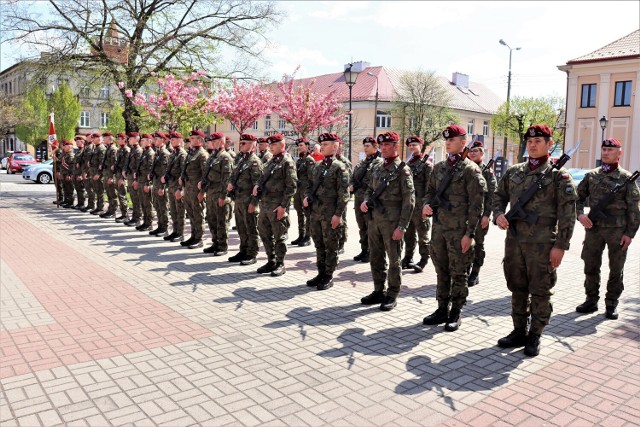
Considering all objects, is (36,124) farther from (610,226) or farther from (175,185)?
(610,226)

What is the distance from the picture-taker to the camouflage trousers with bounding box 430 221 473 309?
5836 mm

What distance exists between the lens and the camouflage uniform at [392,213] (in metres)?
6.40

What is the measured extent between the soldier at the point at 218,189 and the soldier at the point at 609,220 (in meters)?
6.04

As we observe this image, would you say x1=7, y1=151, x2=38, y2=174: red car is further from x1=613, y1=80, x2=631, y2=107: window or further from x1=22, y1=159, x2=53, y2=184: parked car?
x1=613, y1=80, x2=631, y2=107: window

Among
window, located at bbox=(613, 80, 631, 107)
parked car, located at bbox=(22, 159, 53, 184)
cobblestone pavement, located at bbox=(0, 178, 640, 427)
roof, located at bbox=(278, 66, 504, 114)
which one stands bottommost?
cobblestone pavement, located at bbox=(0, 178, 640, 427)

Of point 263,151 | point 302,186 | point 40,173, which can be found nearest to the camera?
point 302,186

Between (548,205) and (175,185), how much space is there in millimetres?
8100

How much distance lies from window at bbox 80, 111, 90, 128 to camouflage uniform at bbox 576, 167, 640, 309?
237ft

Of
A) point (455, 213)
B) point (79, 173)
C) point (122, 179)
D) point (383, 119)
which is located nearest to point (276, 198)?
point (455, 213)

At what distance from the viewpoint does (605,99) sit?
40.3m

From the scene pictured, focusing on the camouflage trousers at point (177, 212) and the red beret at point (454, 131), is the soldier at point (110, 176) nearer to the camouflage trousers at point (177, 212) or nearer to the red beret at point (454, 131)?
the camouflage trousers at point (177, 212)

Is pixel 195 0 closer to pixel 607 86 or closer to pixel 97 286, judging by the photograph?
pixel 97 286

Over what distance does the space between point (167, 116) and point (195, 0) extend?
621 cm

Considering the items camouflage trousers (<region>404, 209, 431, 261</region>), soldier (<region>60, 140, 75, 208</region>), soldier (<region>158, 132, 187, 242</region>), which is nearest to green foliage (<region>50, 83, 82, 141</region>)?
soldier (<region>60, 140, 75, 208</region>)
